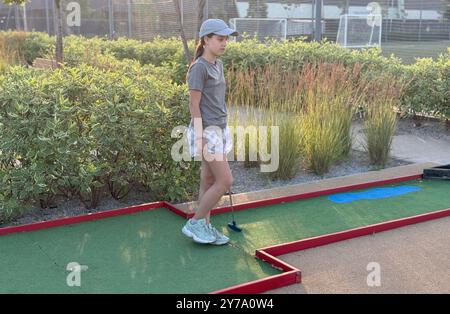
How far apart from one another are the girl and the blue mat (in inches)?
73.8

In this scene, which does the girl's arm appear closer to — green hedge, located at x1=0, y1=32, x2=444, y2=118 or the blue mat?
the blue mat

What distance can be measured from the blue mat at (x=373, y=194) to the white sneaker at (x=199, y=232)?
184cm

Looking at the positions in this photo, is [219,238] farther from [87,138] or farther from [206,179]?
[87,138]

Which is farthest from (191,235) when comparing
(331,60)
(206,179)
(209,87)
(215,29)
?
(331,60)

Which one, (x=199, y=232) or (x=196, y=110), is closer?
(x=196, y=110)

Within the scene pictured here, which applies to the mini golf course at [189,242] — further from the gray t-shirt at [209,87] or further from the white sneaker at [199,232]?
the gray t-shirt at [209,87]

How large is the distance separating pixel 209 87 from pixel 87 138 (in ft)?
5.13

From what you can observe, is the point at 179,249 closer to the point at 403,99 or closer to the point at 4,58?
the point at 403,99

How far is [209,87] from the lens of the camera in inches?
162

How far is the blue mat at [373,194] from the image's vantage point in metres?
5.79

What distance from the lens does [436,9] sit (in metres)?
18.8


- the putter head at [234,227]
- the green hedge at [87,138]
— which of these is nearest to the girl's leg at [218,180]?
the putter head at [234,227]

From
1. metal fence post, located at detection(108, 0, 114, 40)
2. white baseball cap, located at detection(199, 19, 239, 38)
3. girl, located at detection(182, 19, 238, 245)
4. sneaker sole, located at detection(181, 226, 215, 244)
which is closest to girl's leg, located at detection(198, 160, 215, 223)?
girl, located at detection(182, 19, 238, 245)
